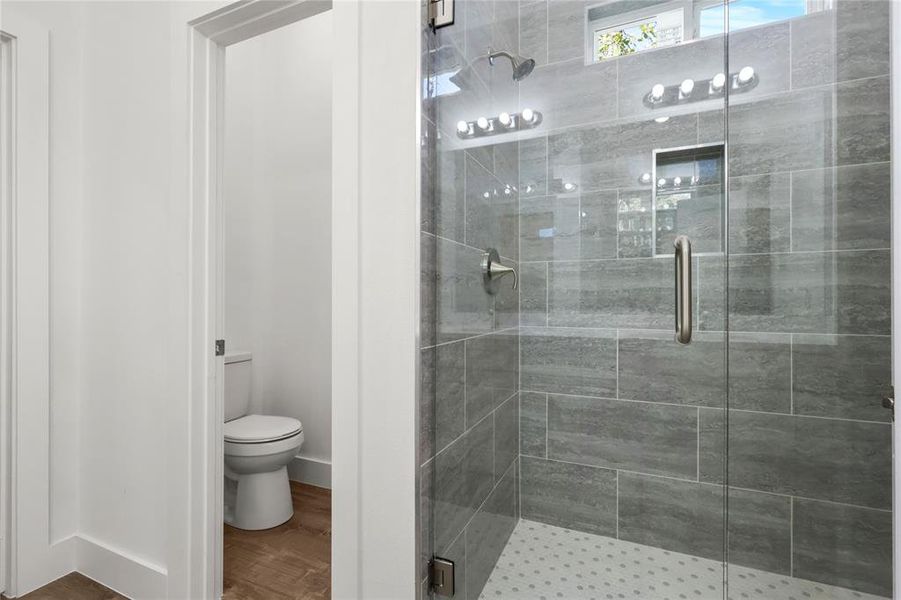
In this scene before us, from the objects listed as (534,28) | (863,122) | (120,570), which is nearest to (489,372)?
(863,122)

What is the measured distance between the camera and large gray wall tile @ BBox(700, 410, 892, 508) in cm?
124

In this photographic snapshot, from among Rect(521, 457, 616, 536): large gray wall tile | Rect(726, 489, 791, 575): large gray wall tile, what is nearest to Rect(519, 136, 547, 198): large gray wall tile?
Rect(521, 457, 616, 536): large gray wall tile

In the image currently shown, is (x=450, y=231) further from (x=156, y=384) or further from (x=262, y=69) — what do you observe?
(x=262, y=69)

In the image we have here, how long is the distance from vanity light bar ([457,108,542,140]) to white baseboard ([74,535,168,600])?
178 cm

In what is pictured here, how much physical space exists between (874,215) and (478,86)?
45.9 inches

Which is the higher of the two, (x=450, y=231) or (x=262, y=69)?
(x=262, y=69)

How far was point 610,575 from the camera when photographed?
1639 millimetres

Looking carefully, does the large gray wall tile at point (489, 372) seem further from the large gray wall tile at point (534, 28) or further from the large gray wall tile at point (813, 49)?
the large gray wall tile at point (813, 49)

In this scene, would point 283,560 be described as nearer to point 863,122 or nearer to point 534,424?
point 534,424

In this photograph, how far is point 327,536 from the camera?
6.77ft

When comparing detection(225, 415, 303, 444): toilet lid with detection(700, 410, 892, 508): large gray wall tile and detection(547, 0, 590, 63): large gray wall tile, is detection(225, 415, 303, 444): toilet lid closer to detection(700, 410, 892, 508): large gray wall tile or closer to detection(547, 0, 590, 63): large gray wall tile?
detection(700, 410, 892, 508): large gray wall tile

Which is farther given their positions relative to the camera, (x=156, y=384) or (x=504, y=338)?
(x=504, y=338)

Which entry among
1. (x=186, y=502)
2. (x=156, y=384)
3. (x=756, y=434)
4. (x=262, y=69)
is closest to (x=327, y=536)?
(x=186, y=502)

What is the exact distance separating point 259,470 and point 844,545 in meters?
2.11
